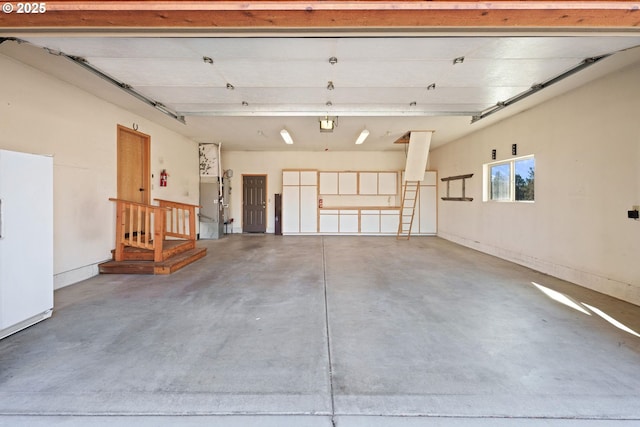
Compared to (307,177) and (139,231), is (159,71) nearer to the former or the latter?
(139,231)

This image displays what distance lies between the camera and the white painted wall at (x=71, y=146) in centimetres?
351

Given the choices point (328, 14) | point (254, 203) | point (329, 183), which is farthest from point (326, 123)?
point (254, 203)

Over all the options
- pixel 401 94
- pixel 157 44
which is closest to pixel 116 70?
pixel 157 44

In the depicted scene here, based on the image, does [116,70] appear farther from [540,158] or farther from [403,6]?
[540,158]

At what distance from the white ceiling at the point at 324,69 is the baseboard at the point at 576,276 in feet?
8.73

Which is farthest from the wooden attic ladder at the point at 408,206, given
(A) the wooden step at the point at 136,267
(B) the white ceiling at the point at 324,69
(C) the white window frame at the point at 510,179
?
(A) the wooden step at the point at 136,267

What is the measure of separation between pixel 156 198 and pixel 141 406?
5622mm

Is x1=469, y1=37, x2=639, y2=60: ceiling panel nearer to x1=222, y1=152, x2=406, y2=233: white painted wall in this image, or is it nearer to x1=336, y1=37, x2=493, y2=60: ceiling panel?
x1=336, y1=37, x2=493, y2=60: ceiling panel

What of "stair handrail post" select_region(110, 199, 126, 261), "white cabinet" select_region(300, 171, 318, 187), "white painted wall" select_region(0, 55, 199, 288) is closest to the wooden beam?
"white painted wall" select_region(0, 55, 199, 288)

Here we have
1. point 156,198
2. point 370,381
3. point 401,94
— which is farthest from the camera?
point 156,198

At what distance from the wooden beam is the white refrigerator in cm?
131

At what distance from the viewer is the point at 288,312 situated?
321 cm

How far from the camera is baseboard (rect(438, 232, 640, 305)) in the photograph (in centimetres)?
355

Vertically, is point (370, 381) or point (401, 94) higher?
point (401, 94)
